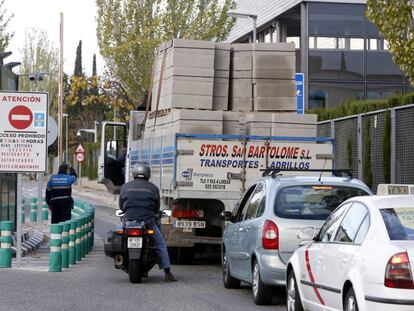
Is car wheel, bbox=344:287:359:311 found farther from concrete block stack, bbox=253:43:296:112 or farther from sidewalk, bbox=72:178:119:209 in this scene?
sidewalk, bbox=72:178:119:209

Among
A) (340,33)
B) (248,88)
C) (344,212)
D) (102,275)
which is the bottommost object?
(102,275)

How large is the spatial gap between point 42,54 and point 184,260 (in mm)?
70539

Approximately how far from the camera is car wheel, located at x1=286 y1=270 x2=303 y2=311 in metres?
11.7

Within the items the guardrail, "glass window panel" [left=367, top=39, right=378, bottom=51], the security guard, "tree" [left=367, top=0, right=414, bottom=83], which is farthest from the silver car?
"glass window panel" [left=367, top=39, right=378, bottom=51]

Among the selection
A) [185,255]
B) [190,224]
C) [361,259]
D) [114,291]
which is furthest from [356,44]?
[361,259]

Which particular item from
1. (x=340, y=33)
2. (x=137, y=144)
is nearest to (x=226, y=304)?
(x=137, y=144)

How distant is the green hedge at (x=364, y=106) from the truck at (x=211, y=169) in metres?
7.52

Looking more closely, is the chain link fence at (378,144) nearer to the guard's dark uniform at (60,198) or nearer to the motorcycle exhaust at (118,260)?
the guard's dark uniform at (60,198)

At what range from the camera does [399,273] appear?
8852mm

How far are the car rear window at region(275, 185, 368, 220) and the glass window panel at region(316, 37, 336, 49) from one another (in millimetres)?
29280

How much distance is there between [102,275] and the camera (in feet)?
58.4

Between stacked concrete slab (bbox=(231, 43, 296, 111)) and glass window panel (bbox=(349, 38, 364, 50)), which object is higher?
glass window panel (bbox=(349, 38, 364, 50))

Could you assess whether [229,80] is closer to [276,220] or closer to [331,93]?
[276,220]

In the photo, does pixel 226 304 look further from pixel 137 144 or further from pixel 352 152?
pixel 352 152
